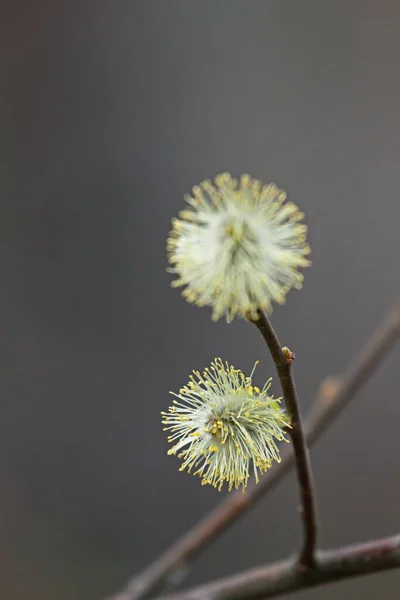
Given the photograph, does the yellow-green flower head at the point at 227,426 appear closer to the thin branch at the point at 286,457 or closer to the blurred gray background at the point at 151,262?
the thin branch at the point at 286,457

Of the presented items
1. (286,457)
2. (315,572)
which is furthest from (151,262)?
(315,572)

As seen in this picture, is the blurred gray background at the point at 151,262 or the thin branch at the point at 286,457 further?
the blurred gray background at the point at 151,262

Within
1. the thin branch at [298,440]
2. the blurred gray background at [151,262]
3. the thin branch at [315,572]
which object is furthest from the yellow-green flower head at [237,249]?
the blurred gray background at [151,262]

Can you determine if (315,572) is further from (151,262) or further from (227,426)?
(151,262)

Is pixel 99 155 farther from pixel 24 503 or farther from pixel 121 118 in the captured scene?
pixel 24 503

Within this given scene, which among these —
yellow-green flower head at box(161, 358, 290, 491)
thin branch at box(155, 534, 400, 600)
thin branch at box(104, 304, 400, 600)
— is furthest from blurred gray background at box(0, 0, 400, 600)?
yellow-green flower head at box(161, 358, 290, 491)

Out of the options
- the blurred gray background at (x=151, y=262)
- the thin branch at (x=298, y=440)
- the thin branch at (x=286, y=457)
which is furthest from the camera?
the blurred gray background at (x=151, y=262)
